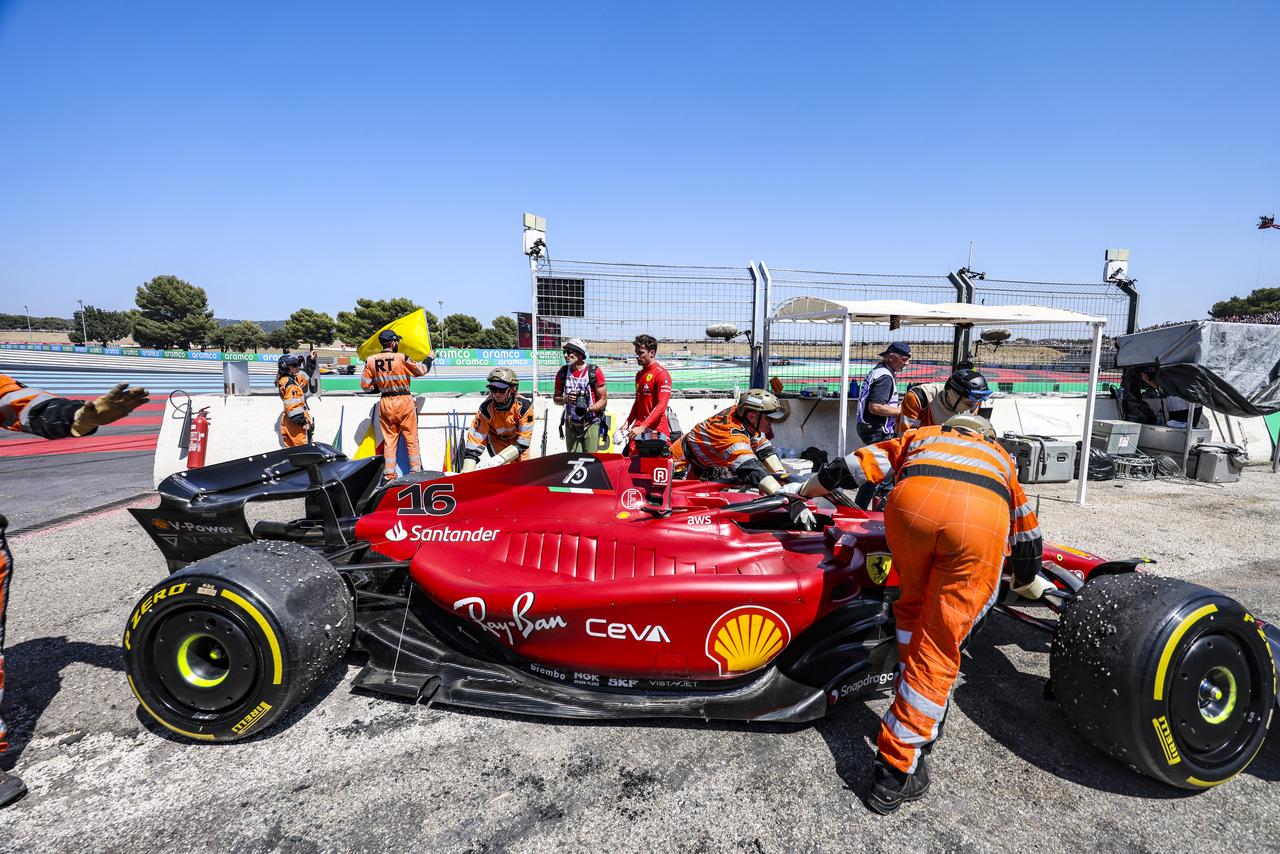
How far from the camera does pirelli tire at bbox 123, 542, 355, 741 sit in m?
2.52

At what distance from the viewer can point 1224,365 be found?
27.4ft

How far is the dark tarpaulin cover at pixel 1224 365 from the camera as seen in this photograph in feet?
27.2

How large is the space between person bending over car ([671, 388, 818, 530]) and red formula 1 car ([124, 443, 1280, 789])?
3.19ft

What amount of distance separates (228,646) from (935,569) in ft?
9.31

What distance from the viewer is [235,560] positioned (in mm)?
2689

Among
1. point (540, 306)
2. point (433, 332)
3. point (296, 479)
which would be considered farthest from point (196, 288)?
point (296, 479)

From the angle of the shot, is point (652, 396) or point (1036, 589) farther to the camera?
point (652, 396)

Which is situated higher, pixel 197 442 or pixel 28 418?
pixel 28 418

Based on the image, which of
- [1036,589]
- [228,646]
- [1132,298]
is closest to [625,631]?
[228,646]

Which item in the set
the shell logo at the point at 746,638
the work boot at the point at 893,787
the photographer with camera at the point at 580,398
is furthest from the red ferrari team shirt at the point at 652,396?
the work boot at the point at 893,787

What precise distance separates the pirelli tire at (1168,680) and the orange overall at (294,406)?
7.51 meters

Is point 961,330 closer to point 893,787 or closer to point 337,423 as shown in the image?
point 893,787

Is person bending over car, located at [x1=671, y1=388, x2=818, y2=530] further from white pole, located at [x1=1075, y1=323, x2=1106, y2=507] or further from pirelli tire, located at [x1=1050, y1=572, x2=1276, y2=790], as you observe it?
white pole, located at [x1=1075, y1=323, x2=1106, y2=507]

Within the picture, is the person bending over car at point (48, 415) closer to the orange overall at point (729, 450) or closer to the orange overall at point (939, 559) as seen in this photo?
the orange overall at point (939, 559)
